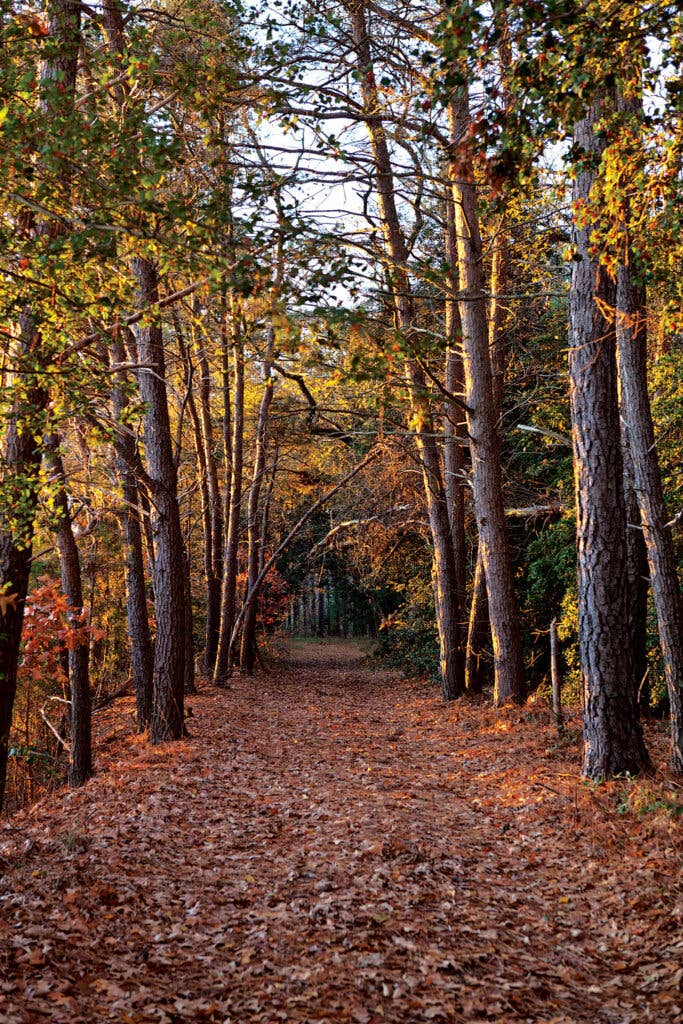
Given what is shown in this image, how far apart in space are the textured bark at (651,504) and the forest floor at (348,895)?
117 centimetres

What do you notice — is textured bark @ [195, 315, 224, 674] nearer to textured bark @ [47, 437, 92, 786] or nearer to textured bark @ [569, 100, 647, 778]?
textured bark @ [47, 437, 92, 786]

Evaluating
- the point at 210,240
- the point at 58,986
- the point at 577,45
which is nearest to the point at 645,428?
the point at 577,45

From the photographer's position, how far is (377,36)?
11031mm

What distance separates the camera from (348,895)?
591 centimetres

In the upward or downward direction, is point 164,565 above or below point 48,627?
above

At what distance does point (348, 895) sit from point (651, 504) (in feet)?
17.7

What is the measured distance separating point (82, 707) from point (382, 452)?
9027 millimetres

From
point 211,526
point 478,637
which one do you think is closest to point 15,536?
point 478,637

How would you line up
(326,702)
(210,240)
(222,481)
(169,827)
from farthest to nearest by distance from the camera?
(222,481)
(326,702)
(169,827)
(210,240)

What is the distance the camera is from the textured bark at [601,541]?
780 centimetres

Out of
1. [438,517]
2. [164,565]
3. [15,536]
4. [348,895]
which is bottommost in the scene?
[348,895]

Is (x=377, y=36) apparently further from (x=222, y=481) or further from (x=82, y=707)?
(x=222, y=481)

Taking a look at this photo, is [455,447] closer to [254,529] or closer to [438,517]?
[438,517]

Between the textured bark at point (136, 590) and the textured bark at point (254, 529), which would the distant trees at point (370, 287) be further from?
the textured bark at point (254, 529)
